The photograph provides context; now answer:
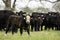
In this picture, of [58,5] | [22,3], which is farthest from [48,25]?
[22,3]

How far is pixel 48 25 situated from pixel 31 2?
1728 centimetres

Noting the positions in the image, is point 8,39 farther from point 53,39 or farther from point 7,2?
point 7,2

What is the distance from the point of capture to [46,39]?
14859mm

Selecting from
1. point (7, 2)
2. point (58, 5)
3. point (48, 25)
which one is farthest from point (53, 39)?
point (58, 5)

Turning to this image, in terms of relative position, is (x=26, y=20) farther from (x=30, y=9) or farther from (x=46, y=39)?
(x=30, y=9)

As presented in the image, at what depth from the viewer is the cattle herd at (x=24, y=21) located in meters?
16.1

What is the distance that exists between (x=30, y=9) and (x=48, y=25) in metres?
15.1

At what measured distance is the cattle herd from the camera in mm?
16078

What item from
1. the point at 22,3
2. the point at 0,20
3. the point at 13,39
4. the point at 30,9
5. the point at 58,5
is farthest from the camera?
the point at 22,3

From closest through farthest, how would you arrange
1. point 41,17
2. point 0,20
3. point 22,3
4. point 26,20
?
point 26,20, point 0,20, point 41,17, point 22,3

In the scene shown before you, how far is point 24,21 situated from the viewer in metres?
16.2

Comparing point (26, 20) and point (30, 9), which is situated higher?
point (26, 20)

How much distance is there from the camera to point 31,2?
129 ft

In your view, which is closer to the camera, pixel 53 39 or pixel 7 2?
pixel 53 39
